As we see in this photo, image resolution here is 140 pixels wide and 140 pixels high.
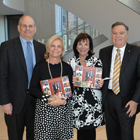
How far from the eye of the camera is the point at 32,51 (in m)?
2.56

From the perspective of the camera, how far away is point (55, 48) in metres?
2.26

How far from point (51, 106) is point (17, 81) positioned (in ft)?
1.98

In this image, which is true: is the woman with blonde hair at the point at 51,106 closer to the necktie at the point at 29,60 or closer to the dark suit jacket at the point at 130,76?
the necktie at the point at 29,60

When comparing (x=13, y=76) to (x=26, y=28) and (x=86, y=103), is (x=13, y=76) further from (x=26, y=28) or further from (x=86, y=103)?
(x=86, y=103)

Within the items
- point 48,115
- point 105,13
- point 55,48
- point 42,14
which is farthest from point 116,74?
point 42,14

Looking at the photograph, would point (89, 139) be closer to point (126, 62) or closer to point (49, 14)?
point (126, 62)

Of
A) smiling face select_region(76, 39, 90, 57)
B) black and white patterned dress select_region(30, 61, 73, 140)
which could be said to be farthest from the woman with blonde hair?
smiling face select_region(76, 39, 90, 57)

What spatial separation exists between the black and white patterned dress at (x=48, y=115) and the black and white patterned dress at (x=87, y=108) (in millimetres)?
200

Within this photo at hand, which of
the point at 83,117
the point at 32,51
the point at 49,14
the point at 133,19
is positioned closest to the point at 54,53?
the point at 32,51

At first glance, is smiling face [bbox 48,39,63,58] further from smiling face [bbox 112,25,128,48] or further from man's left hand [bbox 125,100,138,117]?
man's left hand [bbox 125,100,138,117]

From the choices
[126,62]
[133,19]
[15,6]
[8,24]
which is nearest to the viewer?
[126,62]

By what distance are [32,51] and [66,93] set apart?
83cm

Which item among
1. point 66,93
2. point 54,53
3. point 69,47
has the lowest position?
point 66,93

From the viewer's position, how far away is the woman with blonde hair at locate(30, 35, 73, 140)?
86.4 inches
